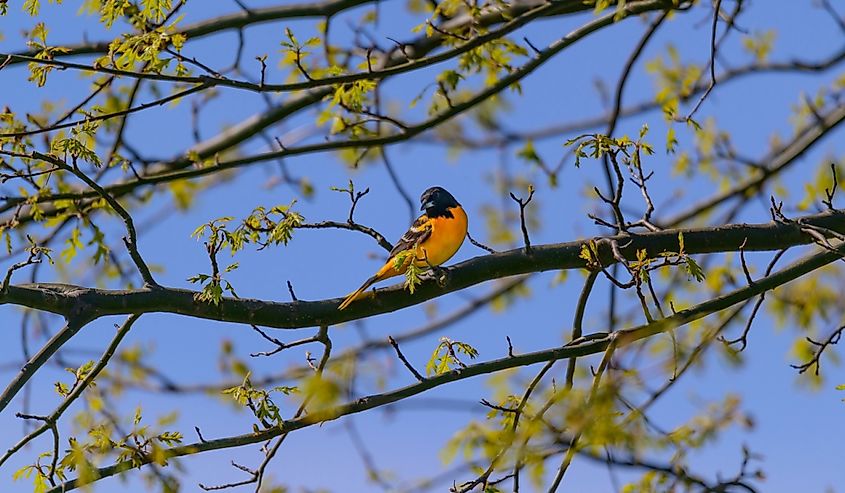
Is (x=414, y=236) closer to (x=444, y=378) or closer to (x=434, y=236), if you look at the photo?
(x=434, y=236)

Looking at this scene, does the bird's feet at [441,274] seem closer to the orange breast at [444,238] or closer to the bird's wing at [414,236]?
the bird's wing at [414,236]

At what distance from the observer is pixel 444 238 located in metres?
5.34

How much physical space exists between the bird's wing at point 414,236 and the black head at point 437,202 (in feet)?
0.54

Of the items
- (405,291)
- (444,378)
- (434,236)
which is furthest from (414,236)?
(444,378)

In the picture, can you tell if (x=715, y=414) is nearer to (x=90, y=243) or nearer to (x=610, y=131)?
(x=610, y=131)

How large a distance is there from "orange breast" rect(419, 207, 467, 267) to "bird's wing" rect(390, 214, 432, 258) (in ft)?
0.08

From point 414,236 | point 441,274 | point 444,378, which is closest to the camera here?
point 444,378

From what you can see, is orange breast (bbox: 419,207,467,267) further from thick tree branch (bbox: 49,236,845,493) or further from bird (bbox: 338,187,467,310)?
thick tree branch (bbox: 49,236,845,493)

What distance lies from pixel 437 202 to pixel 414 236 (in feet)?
2.34

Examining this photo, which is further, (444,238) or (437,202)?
(437,202)

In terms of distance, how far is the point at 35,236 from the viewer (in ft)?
21.6

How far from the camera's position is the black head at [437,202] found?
570 centimetres

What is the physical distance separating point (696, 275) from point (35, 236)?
13.9 ft

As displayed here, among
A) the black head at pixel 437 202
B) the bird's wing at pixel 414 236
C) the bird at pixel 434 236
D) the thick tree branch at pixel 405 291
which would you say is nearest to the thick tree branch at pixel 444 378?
the thick tree branch at pixel 405 291
